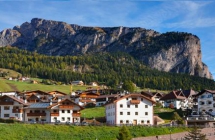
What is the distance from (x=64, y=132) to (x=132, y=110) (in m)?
23.4

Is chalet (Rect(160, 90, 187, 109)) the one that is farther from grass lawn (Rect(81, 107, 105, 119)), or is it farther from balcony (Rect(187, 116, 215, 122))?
grass lawn (Rect(81, 107, 105, 119))

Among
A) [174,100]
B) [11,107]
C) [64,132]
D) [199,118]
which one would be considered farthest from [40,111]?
[174,100]

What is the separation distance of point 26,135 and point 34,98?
4630 centimetres

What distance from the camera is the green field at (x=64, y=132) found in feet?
218

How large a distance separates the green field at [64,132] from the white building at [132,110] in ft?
33.8

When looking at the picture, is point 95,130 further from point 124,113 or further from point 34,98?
point 34,98

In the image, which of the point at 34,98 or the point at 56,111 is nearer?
the point at 56,111

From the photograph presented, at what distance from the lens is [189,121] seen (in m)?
91.6

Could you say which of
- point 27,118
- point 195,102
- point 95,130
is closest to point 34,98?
point 27,118

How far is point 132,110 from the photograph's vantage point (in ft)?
293

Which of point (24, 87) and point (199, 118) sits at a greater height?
point (24, 87)

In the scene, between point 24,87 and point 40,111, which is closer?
point 40,111

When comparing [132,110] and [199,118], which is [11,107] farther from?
[199,118]

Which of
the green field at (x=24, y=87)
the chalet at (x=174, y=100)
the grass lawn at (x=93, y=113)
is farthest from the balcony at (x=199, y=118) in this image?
the green field at (x=24, y=87)
